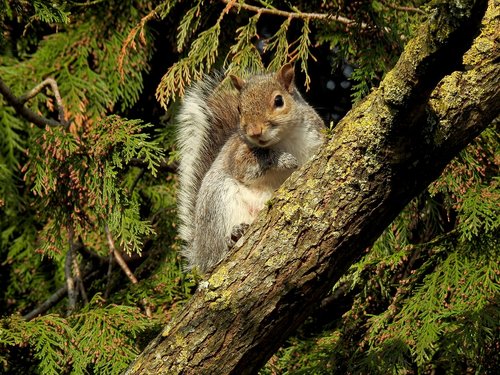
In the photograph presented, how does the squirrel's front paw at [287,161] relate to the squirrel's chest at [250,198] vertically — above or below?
above

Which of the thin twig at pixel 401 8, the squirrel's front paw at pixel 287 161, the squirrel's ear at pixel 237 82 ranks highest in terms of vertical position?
the thin twig at pixel 401 8

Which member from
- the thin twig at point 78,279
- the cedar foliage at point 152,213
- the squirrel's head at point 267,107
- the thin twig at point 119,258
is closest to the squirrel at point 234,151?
the squirrel's head at point 267,107

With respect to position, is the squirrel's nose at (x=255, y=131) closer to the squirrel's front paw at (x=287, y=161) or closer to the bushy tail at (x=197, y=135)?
the squirrel's front paw at (x=287, y=161)

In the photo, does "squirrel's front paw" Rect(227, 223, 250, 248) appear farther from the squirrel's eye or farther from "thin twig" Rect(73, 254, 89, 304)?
"thin twig" Rect(73, 254, 89, 304)

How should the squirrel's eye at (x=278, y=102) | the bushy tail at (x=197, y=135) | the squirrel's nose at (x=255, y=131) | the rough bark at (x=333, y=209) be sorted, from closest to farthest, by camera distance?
1. the rough bark at (x=333, y=209)
2. the squirrel's nose at (x=255, y=131)
3. the squirrel's eye at (x=278, y=102)
4. the bushy tail at (x=197, y=135)

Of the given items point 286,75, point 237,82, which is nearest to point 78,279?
point 237,82

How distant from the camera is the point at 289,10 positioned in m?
3.05

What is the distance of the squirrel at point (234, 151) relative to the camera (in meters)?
2.42

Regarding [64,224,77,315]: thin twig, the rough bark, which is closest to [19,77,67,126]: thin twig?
[64,224,77,315]: thin twig

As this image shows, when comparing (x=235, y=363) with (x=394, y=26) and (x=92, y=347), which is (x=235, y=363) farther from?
(x=394, y=26)

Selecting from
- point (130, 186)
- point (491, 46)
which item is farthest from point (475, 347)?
point (130, 186)

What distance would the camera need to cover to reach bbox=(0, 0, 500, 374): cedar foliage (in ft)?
7.94

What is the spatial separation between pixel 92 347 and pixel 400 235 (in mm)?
1074

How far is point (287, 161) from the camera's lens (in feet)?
7.83
